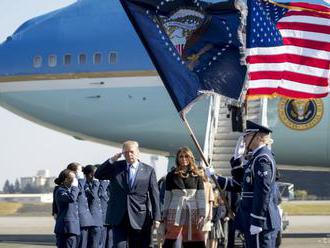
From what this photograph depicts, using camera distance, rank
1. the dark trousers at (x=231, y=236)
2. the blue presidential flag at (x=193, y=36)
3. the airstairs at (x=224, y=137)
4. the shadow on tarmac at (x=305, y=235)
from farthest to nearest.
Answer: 1. the shadow on tarmac at (x=305, y=235)
2. the airstairs at (x=224, y=137)
3. the dark trousers at (x=231, y=236)
4. the blue presidential flag at (x=193, y=36)

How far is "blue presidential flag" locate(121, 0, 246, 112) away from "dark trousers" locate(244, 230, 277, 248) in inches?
84.3

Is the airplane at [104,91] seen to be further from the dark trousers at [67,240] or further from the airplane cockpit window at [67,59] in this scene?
the dark trousers at [67,240]

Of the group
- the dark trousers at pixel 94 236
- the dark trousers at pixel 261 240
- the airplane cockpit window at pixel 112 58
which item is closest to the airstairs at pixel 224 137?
the airplane cockpit window at pixel 112 58

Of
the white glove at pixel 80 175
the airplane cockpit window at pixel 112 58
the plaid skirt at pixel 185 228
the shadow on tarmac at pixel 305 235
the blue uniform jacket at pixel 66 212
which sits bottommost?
the plaid skirt at pixel 185 228

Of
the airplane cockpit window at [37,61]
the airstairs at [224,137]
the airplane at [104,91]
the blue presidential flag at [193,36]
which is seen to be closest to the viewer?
the blue presidential flag at [193,36]

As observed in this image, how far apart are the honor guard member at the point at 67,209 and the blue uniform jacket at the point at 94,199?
1326 mm

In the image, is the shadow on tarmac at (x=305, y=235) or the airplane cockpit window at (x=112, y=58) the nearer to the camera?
the airplane cockpit window at (x=112, y=58)

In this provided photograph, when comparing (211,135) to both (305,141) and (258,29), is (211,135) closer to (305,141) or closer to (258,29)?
(305,141)

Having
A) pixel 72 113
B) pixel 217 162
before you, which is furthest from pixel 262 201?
pixel 72 113

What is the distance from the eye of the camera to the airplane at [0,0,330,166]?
23156 mm

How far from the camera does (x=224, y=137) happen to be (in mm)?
21984

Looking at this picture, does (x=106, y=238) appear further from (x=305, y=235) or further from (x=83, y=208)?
(x=305, y=235)

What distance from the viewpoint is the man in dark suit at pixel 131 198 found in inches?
477

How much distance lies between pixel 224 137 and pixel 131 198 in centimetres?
996
